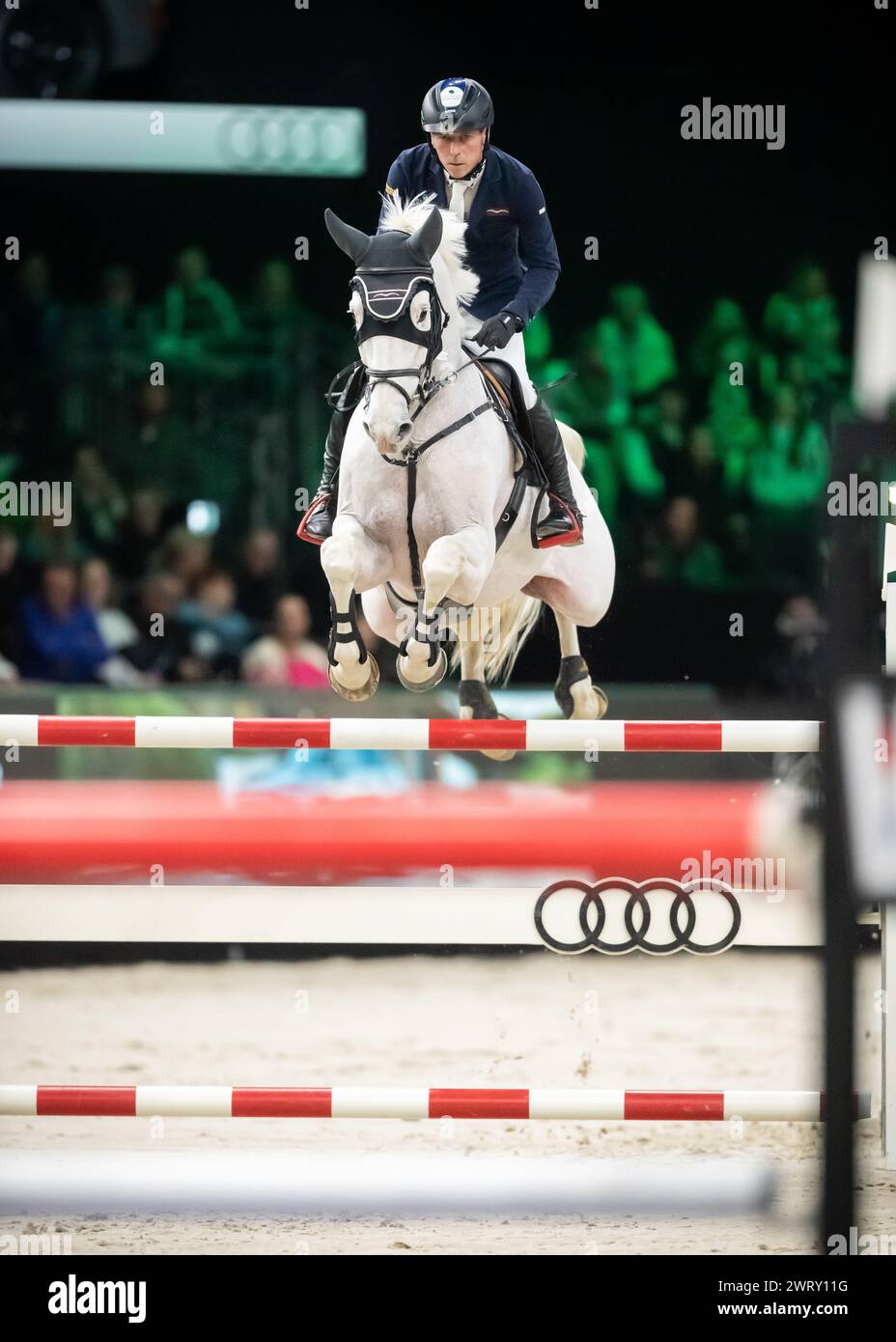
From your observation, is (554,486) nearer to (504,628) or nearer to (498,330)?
(498,330)

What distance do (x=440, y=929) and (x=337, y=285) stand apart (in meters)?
2.18

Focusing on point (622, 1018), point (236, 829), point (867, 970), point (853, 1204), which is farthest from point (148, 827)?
point (853, 1204)

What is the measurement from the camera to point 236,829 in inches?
190

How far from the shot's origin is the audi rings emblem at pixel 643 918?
2502mm

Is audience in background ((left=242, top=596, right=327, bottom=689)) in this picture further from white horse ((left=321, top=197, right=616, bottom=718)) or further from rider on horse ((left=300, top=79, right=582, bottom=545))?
rider on horse ((left=300, top=79, right=582, bottom=545))

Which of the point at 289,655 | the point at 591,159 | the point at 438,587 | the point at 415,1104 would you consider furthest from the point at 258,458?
the point at 415,1104

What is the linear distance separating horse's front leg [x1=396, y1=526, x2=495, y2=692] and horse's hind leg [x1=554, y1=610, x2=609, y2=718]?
588 millimetres

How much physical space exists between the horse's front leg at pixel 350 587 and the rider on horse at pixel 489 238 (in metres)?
0.16

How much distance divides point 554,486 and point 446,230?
52 centimetres

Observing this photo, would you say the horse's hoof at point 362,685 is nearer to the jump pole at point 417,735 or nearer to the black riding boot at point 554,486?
the jump pole at point 417,735

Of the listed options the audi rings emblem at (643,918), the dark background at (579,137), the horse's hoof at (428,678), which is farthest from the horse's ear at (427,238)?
the dark background at (579,137)

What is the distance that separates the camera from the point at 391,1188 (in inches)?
108

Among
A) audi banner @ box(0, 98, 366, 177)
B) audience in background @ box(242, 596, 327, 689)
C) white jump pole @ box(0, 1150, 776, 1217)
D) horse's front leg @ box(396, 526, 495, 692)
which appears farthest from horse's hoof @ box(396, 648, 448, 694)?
audience in background @ box(242, 596, 327, 689)
